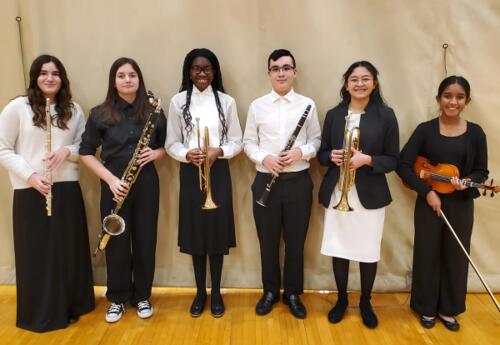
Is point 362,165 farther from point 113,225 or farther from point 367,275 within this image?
point 113,225

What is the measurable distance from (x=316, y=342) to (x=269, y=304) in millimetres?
475

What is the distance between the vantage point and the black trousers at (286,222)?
2779 mm

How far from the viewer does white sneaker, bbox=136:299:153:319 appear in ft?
9.45

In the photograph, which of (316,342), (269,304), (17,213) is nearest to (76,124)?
(17,213)

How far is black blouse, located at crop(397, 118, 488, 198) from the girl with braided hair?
1.22m

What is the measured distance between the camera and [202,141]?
110 inches

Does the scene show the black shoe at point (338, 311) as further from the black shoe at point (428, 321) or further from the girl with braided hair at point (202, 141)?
the girl with braided hair at point (202, 141)

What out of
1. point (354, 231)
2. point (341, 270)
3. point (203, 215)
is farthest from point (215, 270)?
point (354, 231)

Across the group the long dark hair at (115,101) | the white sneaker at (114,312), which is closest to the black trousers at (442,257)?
the long dark hair at (115,101)

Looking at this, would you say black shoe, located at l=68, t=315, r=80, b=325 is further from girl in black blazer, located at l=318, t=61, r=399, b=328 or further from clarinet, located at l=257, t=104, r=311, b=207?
girl in black blazer, located at l=318, t=61, r=399, b=328

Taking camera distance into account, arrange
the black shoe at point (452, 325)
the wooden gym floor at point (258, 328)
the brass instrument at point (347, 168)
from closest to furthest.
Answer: the brass instrument at point (347, 168) → the wooden gym floor at point (258, 328) → the black shoe at point (452, 325)

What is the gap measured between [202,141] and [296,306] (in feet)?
4.39

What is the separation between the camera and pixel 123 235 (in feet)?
9.13

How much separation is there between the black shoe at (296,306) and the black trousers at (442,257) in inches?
30.8
